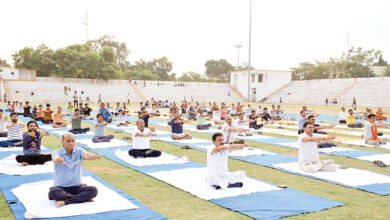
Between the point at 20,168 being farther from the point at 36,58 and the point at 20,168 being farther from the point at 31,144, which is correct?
the point at 36,58

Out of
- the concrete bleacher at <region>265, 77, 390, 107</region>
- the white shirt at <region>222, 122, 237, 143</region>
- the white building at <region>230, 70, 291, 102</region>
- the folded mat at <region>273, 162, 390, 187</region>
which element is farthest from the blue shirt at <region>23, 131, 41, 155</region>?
the white building at <region>230, 70, 291, 102</region>

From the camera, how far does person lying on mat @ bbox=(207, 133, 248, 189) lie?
607 centimetres

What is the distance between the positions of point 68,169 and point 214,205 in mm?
2261

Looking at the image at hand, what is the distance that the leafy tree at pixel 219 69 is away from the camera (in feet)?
294

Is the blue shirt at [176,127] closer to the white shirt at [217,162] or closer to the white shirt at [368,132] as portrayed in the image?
the white shirt at [368,132]

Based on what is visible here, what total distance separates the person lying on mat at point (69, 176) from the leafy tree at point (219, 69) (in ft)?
275

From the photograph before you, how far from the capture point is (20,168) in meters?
7.71

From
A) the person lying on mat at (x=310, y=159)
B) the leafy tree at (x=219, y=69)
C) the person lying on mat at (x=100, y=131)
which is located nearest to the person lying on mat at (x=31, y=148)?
the person lying on mat at (x=100, y=131)

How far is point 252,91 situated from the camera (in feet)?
181

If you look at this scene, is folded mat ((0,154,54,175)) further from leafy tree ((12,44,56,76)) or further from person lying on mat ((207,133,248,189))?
leafy tree ((12,44,56,76))

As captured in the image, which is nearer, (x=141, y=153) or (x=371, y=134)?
(x=141, y=153)

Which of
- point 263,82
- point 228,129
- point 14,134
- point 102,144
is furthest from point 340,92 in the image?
point 14,134

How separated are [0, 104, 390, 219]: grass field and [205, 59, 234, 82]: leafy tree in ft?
265

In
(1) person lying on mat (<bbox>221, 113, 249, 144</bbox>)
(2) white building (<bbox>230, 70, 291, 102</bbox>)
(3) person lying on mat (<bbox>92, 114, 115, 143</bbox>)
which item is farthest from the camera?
(2) white building (<bbox>230, 70, 291, 102</bbox>)
